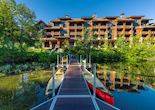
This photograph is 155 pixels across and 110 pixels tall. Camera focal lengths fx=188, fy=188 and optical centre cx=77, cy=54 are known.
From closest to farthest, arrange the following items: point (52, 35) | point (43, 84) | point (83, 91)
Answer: point (83, 91) → point (43, 84) → point (52, 35)

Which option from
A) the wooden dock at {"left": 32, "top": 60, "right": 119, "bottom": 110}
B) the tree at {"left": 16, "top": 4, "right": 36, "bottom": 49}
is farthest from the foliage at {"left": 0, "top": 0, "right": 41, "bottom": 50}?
the wooden dock at {"left": 32, "top": 60, "right": 119, "bottom": 110}

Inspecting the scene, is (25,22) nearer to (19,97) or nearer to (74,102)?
(19,97)

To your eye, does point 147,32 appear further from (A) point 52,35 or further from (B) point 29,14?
(B) point 29,14

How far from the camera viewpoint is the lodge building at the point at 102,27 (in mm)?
54406

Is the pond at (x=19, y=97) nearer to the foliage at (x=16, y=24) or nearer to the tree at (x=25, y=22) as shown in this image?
the foliage at (x=16, y=24)

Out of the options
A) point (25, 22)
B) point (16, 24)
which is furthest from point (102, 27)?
point (16, 24)

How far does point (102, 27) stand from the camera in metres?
55.5

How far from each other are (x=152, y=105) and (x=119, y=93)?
319cm

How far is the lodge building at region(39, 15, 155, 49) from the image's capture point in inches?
2142

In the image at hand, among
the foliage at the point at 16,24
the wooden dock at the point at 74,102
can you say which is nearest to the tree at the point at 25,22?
the foliage at the point at 16,24

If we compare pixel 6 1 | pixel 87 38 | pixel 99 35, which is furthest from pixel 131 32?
pixel 6 1

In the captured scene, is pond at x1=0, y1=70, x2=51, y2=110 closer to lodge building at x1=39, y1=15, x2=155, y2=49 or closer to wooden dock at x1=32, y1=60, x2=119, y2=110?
wooden dock at x1=32, y1=60, x2=119, y2=110

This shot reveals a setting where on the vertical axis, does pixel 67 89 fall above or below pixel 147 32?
below

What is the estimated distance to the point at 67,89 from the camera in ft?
34.7
